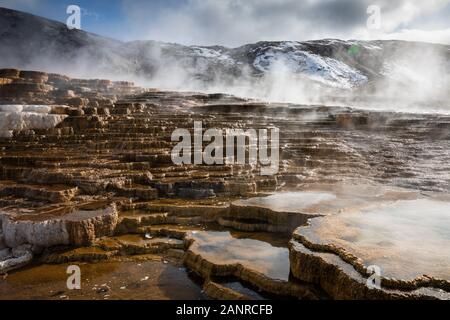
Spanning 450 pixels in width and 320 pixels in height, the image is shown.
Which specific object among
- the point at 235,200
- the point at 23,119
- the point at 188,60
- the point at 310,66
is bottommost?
the point at 235,200

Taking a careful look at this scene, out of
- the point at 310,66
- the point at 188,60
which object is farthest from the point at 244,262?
the point at 310,66

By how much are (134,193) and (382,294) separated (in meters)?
7.58

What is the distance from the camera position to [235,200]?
10055 millimetres

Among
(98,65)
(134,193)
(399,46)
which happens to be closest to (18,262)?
(134,193)

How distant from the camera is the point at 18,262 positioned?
7.17m

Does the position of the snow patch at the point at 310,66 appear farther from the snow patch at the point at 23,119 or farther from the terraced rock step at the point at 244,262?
the terraced rock step at the point at 244,262

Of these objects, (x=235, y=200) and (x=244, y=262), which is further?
(x=235, y=200)

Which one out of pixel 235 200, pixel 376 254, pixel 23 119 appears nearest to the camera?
pixel 376 254

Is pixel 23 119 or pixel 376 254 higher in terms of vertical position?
pixel 23 119

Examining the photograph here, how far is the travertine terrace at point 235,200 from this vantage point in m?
5.27

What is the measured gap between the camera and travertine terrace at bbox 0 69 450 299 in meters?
5.27

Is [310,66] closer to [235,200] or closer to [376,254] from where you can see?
[235,200]

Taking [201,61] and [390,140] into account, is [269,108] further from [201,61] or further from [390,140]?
[201,61]
